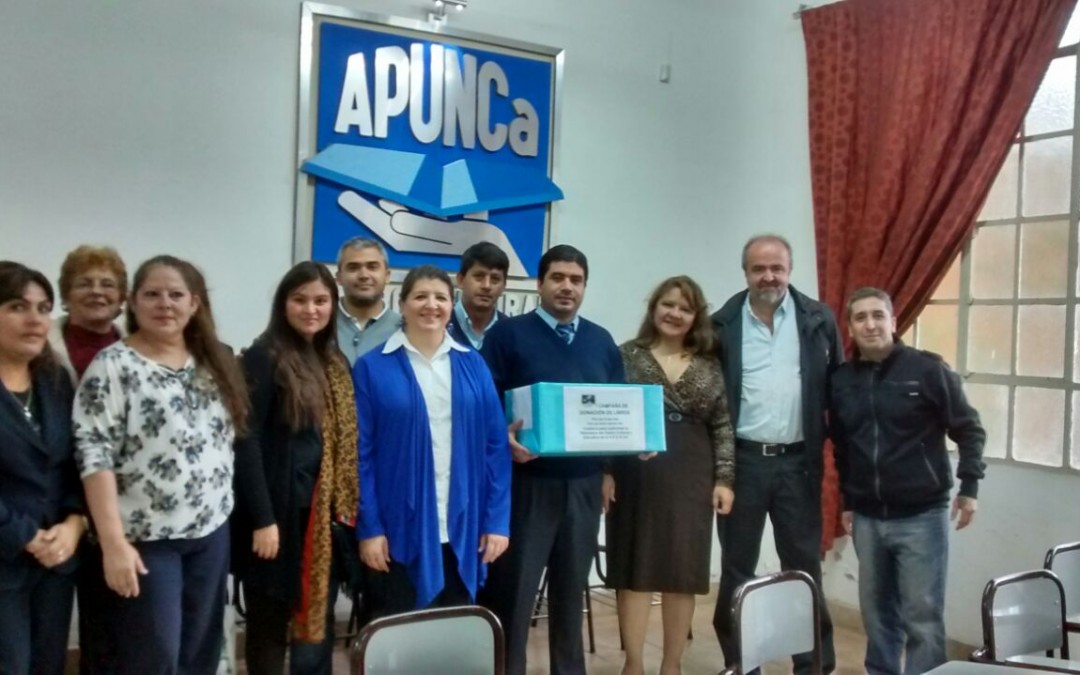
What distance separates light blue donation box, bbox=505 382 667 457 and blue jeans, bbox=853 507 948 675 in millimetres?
844

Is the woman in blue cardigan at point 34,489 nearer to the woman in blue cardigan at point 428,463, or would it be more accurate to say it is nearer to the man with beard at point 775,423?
the woman in blue cardigan at point 428,463

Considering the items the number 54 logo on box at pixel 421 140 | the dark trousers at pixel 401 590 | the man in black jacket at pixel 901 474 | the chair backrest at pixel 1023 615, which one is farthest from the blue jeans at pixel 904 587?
the number 54 logo on box at pixel 421 140

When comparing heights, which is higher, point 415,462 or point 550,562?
point 415,462

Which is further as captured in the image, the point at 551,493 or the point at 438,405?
the point at 551,493

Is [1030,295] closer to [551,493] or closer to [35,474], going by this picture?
[551,493]

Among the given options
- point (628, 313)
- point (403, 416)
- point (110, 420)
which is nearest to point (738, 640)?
point (403, 416)

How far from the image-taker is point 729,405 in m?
2.97

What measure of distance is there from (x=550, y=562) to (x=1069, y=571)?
146 cm

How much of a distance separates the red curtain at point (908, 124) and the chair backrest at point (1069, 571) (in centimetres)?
155

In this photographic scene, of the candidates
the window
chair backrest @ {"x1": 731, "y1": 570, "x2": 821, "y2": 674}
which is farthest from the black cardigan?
the window

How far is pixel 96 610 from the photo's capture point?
7.17 feet

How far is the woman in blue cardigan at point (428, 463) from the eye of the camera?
232cm

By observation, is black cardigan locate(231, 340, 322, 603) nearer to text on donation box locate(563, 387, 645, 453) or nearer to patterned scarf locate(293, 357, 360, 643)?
patterned scarf locate(293, 357, 360, 643)

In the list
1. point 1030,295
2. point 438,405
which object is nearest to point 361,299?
point 438,405
